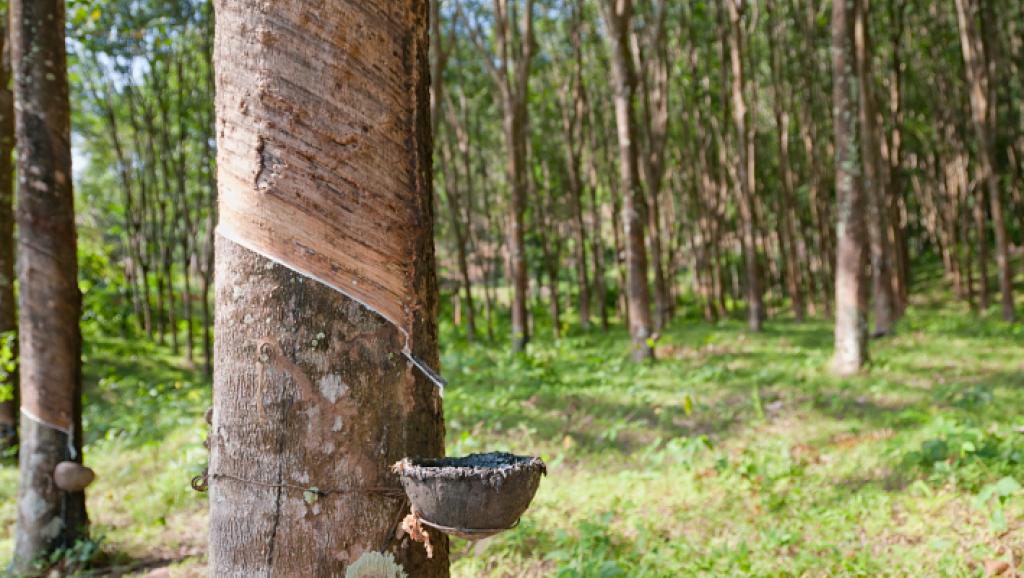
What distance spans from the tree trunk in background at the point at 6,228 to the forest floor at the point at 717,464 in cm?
86

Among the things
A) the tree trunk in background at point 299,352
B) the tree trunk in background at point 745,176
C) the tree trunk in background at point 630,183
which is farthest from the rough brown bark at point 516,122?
the tree trunk in background at point 299,352

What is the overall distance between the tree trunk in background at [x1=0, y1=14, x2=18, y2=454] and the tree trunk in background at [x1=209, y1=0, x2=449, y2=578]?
778cm

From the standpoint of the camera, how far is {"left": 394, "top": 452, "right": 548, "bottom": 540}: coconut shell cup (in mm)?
1458

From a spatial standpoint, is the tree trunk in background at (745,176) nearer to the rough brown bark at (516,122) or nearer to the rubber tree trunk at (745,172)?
the rubber tree trunk at (745,172)

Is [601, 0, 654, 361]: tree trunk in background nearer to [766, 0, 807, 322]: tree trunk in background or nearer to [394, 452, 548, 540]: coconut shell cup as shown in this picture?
[766, 0, 807, 322]: tree trunk in background

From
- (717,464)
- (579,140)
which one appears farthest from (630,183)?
(579,140)

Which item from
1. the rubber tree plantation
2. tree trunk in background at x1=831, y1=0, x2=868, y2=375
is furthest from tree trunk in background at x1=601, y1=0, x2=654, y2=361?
tree trunk in background at x1=831, y1=0, x2=868, y2=375

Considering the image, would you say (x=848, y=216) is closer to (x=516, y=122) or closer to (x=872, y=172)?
(x=872, y=172)

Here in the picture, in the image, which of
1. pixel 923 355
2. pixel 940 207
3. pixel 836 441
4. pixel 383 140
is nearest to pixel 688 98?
pixel 940 207

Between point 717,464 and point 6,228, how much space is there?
777 cm

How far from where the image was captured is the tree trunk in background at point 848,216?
8.34m

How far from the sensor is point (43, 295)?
4301mm

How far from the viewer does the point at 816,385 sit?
789cm

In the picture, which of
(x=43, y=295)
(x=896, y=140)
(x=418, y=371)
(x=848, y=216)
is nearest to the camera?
(x=418, y=371)
